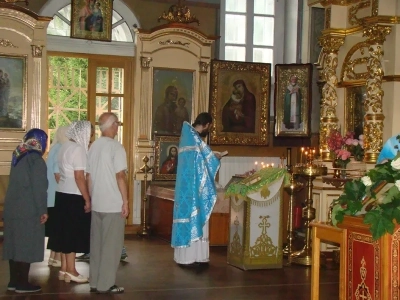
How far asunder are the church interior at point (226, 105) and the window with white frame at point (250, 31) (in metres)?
0.02

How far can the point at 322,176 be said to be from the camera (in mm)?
8789

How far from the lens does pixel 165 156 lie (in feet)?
37.2

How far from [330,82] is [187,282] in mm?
Result: 3666

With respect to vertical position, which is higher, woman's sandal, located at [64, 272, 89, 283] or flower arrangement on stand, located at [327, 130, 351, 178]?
flower arrangement on stand, located at [327, 130, 351, 178]

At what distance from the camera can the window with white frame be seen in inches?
504

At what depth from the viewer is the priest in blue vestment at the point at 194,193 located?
309 inches

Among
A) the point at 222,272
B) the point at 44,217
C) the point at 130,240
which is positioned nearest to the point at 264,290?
the point at 222,272

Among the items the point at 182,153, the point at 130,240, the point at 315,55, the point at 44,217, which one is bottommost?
the point at 130,240

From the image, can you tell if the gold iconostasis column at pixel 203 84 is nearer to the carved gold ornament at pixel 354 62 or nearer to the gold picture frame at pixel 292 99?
the gold picture frame at pixel 292 99

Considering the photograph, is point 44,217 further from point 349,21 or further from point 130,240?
point 349,21

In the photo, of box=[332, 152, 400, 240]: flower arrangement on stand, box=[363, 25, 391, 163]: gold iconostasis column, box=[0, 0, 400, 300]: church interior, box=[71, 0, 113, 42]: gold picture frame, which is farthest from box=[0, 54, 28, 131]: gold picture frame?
box=[332, 152, 400, 240]: flower arrangement on stand

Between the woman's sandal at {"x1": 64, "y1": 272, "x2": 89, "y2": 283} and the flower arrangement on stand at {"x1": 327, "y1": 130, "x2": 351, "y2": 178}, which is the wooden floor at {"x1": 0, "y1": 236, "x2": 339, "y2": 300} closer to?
the woman's sandal at {"x1": 64, "y1": 272, "x2": 89, "y2": 283}

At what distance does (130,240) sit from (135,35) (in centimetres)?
347

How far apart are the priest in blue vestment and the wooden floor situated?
0.73ft
